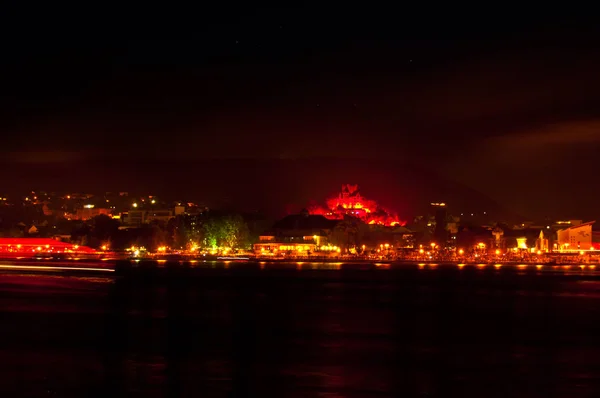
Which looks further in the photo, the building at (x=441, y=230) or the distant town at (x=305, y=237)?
the building at (x=441, y=230)

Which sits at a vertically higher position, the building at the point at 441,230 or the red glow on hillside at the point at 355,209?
the red glow on hillside at the point at 355,209

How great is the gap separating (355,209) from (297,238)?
35.9 m

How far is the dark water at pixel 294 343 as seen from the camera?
1628cm

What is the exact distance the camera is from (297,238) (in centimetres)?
9750

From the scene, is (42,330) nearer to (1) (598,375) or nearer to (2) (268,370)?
(2) (268,370)

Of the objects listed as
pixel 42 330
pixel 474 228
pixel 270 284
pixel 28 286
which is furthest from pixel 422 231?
pixel 42 330

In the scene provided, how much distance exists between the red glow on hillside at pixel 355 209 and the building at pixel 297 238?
73.6ft

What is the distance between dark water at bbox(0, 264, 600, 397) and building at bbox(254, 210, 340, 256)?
5351cm

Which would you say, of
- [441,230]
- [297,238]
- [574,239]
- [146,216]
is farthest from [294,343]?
[146,216]

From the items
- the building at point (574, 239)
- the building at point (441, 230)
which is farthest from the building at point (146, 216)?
the building at point (574, 239)

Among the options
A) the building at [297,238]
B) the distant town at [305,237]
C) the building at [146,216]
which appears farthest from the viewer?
the building at [146,216]

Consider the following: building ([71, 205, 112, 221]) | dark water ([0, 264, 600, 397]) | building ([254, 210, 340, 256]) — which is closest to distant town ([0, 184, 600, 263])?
building ([254, 210, 340, 256])

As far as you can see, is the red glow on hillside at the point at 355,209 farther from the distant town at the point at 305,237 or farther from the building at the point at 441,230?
the building at the point at 441,230

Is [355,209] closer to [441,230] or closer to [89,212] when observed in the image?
[441,230]
